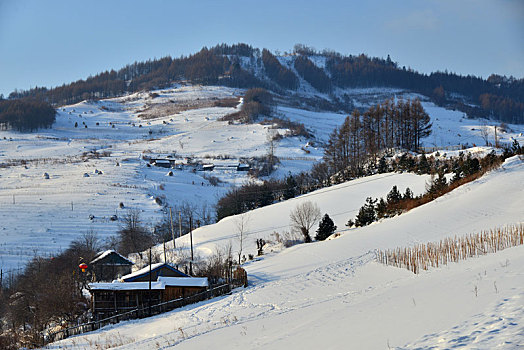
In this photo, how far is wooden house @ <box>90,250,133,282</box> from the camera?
124 feet

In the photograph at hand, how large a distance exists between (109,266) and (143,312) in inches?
674

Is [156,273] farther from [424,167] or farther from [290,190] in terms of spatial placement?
[290,190]

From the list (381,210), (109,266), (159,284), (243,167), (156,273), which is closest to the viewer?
(159,284)

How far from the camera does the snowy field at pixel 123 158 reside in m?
51.7

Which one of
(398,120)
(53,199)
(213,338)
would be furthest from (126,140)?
(213,338)

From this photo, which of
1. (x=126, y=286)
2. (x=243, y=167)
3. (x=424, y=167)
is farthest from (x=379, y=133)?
(x=126, y=286)

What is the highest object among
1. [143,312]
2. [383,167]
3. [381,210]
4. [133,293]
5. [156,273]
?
[383,167]

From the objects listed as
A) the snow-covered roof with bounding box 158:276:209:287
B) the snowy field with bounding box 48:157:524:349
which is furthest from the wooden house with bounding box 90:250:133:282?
the snow-covered roof with bounding box 158:276:209:287

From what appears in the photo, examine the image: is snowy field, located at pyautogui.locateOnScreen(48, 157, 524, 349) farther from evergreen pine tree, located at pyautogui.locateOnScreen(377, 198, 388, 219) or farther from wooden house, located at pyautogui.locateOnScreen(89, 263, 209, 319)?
wooden house, located at pyautogui.locateOnScreen(89, 263, 209, 319)

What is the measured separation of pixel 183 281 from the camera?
25.9 m

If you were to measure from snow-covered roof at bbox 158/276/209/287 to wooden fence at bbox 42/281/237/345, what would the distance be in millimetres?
1913

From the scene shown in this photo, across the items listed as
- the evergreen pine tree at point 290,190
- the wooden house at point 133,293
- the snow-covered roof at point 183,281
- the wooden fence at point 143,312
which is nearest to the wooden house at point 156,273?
the snow-covered roof at point 183,281

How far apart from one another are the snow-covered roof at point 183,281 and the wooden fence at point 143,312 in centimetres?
191

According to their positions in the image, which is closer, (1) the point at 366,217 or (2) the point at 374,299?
(2) the point at 374,299
